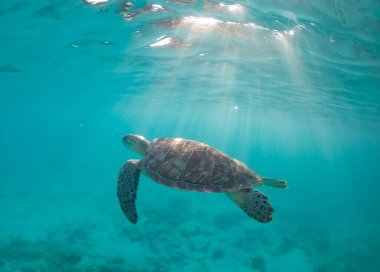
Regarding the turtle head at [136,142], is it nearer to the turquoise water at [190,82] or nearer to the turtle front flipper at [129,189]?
the turtle front flipper at [129,189]

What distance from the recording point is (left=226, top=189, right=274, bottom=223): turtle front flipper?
576cm

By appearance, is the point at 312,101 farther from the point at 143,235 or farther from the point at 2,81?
the point at 2,81

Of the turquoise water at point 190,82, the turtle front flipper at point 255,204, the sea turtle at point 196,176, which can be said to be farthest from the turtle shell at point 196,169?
the turquoise water at point 190,82

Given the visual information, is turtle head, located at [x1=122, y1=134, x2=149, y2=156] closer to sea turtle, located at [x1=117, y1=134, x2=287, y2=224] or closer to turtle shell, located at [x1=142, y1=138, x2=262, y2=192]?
sea turtle, located at [x1=117, y1=134, x2=287, y2=224]

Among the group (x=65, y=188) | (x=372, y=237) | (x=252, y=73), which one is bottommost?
(x=65, y=188)

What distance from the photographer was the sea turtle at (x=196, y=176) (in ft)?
20.2

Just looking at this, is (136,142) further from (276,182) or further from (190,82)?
(190,82)

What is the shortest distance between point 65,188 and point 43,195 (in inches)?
119

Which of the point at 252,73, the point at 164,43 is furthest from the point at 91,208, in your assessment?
the point at 252,73

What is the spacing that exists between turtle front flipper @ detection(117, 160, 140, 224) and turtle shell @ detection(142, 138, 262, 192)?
392mm

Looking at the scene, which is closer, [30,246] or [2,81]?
[30,246]

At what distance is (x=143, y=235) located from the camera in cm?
1559

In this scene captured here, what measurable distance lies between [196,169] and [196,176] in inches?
7.9

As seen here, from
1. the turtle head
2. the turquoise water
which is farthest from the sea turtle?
the turquoise water
